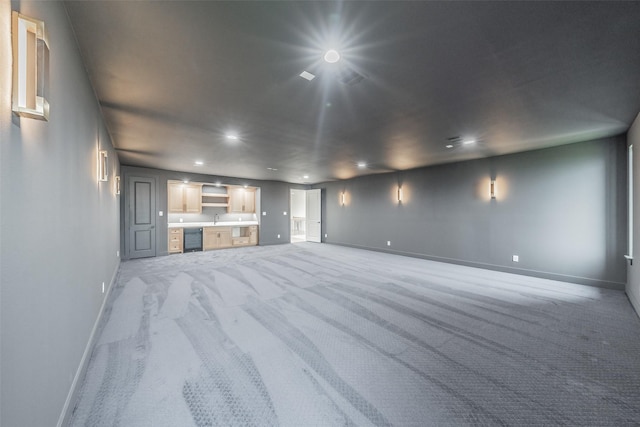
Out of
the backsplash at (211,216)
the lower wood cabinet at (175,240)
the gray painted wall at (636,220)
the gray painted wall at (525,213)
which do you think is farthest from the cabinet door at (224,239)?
the gray painted wall at (636,220)

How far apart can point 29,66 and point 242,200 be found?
8634 millimetres

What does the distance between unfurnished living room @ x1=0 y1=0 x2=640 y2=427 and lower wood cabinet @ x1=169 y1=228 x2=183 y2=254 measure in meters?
2.47

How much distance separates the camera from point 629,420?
1.62 meters

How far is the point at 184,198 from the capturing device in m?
8.13

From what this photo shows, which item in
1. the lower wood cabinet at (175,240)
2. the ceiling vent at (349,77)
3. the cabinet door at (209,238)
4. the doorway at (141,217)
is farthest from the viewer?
the cabinet door at (209,238)

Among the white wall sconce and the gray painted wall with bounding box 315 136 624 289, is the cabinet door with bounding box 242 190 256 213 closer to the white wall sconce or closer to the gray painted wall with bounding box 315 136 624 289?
the gray painted wall with bounding box 315 136 624 289

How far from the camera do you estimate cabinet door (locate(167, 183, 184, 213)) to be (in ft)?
25.9

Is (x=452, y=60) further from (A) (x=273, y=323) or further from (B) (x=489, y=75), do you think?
(A) (x=273, y=323)

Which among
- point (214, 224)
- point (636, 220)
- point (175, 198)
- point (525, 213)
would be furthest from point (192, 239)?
point (636, 220)

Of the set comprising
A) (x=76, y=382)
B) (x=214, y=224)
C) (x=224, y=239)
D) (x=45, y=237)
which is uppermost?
(x=45, y=237)

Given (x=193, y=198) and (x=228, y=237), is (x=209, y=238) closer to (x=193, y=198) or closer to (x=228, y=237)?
(x=228, y=237)

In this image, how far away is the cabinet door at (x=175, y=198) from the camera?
7.89 meters

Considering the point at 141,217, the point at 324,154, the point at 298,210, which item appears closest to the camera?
the point at 324,154

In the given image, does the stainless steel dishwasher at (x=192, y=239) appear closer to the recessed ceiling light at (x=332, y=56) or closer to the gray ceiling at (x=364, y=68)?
the gray ceiling at (x=364, y=68)
